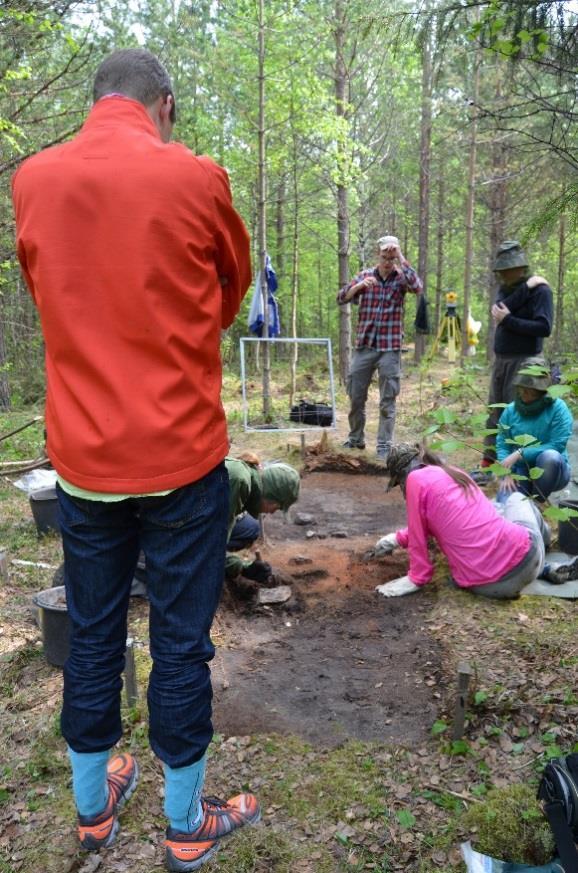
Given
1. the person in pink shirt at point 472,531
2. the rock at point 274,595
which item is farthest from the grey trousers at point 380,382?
the rock at point 274,595

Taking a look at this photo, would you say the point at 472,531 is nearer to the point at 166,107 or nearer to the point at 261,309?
the point at 166,107

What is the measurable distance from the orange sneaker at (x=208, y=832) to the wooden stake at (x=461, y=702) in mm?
865

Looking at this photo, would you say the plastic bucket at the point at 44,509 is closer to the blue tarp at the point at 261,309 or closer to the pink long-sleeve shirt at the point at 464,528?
the pink long-sleeve shirt at the point at 464,528

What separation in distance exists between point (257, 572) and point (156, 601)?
2.53 meters

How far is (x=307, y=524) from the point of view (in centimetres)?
576

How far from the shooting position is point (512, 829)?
1996mm

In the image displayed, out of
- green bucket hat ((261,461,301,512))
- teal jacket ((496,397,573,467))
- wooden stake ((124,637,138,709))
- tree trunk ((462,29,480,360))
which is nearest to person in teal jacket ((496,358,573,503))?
teal jacket ((496,397,573,467))

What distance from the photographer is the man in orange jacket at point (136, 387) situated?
148cm

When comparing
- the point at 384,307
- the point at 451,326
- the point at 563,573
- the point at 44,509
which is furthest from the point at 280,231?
the point at 563,573

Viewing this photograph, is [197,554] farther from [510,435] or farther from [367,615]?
[510,435]

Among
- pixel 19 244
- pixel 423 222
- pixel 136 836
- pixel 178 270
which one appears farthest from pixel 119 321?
pixel 423 222

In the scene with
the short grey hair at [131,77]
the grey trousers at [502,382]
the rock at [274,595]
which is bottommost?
the rock at [274,595]

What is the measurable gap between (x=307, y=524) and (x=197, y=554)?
13.5 ft

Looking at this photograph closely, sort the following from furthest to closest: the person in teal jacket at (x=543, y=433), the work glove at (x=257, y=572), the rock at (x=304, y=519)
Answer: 1. the rock at (x=304, y=519)
2. the person in teal jacket at (x=543, y=433)
3. the work glove at (x=257, y=572)
